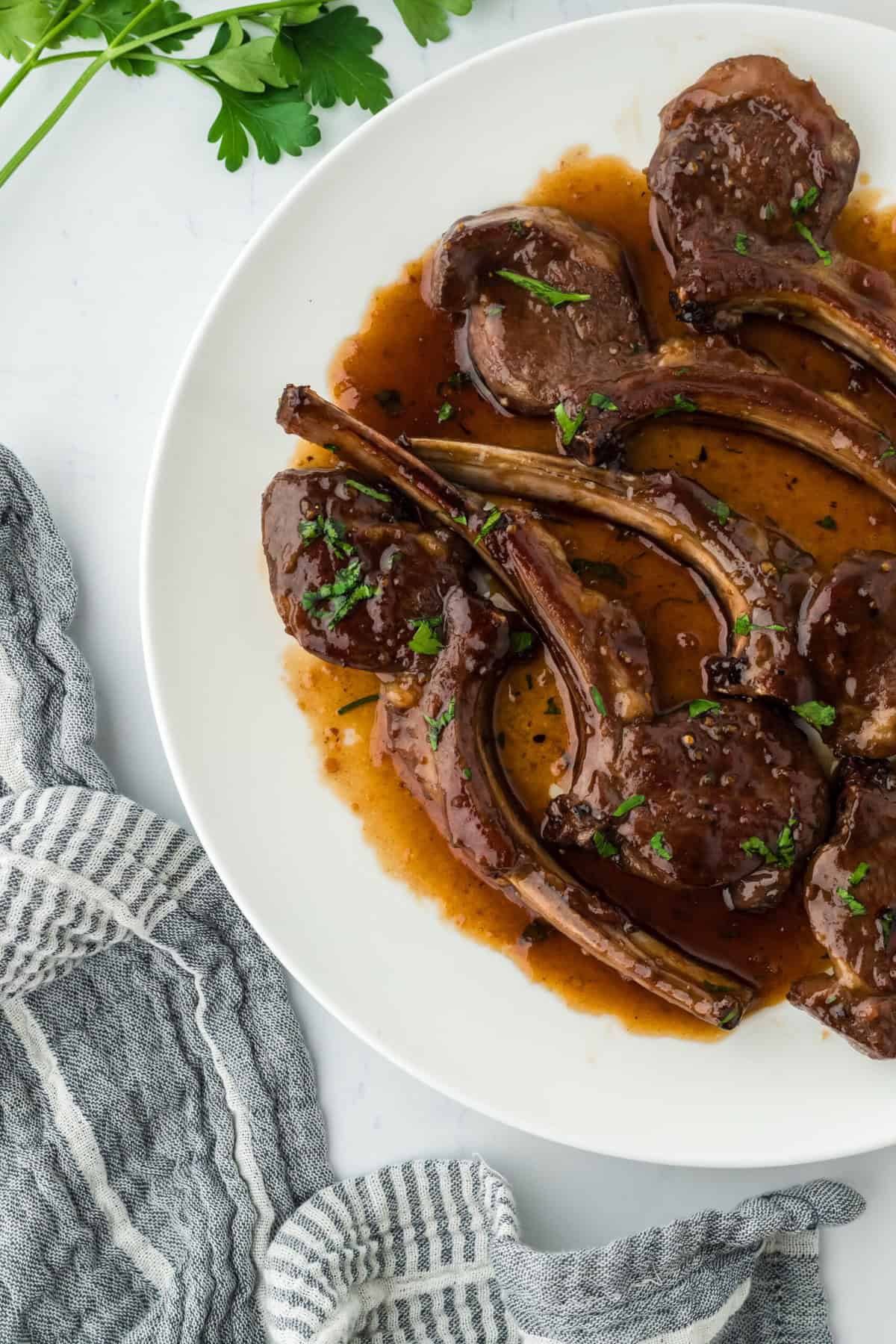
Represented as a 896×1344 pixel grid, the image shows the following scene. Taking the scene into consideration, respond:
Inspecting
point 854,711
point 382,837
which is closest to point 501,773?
point 382,837

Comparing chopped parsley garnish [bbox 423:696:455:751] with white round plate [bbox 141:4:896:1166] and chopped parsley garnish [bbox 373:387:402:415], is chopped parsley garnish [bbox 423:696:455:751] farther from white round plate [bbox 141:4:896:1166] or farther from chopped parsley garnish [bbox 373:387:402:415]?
chopped parsley garnish [bbox 373:387:402:415]

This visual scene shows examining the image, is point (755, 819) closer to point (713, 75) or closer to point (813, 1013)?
point (813, 1013)

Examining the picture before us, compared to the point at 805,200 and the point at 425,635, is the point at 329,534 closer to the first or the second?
the point at 425,635

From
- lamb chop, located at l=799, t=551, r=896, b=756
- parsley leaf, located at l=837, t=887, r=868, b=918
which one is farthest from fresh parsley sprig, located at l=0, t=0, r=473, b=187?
parsley leaf, located at l=837, t=887, r=868, b=918

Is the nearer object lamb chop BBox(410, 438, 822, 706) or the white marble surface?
lamb chop BBox(410, 438, 822, 706)

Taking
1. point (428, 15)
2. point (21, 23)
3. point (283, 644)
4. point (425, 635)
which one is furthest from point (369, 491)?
point (21, 23)

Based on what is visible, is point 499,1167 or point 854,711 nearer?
point 854,711
